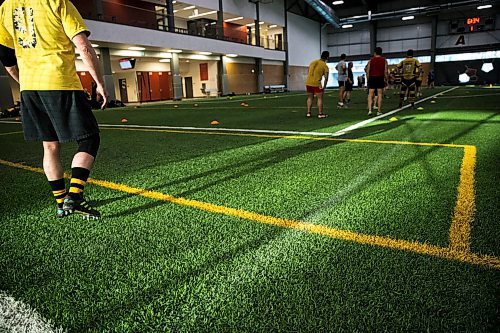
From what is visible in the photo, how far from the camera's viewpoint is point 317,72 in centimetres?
955

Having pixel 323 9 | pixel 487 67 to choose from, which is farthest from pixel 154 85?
pixel 487 67

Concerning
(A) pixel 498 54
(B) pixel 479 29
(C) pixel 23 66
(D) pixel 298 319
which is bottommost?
(D) pixel 298 319

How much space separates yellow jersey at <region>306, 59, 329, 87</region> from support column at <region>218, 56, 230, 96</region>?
26.2 meters

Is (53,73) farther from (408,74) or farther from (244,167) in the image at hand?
(408,74)

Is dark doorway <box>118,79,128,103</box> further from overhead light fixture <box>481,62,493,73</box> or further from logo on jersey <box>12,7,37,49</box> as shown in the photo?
overhead light fixture <box>481,62,493,73</box>

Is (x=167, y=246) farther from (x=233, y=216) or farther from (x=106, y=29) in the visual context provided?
(x=106, y=29)

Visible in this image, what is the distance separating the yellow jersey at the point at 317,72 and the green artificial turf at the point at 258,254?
5915 mm

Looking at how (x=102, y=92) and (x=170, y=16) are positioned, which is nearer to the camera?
(x=102, y=92)

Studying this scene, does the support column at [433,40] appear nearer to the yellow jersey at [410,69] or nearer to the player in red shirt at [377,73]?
the yellow jersey at [410,69]

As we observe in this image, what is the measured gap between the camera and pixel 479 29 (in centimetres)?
3909

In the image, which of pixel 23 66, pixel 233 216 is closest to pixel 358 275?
pixel 233 216

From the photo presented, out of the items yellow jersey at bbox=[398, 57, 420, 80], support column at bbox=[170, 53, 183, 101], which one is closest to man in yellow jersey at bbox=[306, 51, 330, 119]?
yellow jersey at bbox=[398, 57, 420, 80]

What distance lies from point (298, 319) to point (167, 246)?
3.42 feet

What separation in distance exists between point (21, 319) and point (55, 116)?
5.45 ft
